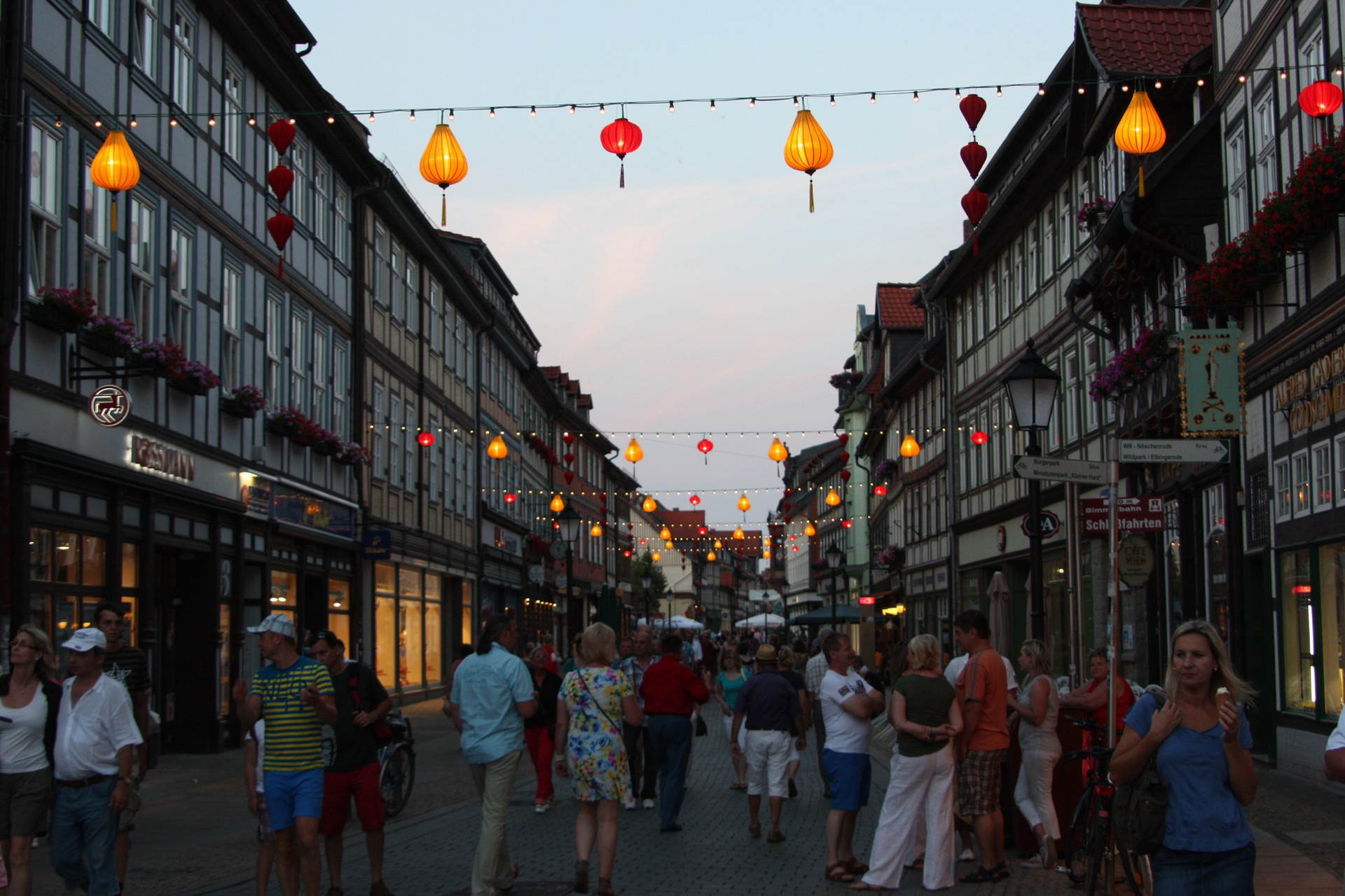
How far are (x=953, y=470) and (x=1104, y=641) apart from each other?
1219 cm

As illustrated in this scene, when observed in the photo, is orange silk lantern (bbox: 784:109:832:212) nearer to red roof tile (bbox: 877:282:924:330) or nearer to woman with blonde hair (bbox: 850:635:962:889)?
woman with blonde hair (bbox: 850:635:962:889)

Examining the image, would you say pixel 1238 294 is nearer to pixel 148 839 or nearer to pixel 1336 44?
pixel 1336 44

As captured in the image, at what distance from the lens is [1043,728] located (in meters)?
11.3

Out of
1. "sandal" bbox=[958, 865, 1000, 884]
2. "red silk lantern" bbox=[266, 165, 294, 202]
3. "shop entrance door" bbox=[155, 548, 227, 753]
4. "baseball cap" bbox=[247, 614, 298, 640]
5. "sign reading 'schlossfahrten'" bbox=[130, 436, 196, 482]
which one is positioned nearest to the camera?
"baseball cap" bbox=[247, 614, 298, 640]

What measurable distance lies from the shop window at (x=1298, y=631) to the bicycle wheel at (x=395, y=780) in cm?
963

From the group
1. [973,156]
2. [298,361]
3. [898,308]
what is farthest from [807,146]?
[898,308]

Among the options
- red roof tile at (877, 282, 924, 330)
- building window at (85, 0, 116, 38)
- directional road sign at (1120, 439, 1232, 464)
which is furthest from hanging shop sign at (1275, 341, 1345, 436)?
red roof tile at (877, 282, 924, 330)

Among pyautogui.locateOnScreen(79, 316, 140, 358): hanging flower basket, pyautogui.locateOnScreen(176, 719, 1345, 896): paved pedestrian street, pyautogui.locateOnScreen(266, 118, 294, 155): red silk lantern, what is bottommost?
pyautogui.locateOnScreen(176, 719, 1345, 896): paved pedestrian street

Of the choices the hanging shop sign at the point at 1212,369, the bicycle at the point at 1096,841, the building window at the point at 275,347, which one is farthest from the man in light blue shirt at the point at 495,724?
the building window at the point at 275,347

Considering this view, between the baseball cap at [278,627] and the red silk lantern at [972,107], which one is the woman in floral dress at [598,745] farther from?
the red silk lantern at [972,107]

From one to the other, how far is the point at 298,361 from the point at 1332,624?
55.7ft

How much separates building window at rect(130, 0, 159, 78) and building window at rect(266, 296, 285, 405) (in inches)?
209

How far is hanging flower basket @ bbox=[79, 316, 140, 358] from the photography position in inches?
670

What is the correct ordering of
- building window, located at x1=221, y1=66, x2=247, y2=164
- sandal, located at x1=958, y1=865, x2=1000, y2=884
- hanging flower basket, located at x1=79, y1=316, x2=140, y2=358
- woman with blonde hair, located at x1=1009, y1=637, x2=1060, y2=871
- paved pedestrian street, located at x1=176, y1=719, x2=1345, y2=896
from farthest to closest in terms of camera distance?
building window, located at x1=221, y1=66, x2=247, y2=164 → hanging flower basket, located at x1=79, y1=316, x2=140, y2=358 → woman with blonde hair, located at x1=1009, y1=637, x2=1060, y2=871 → sandal, located at x1=958, y1=865, x2=1000, y2=884 → paved pedestrian street, located at x1=176, y1=719, x2=1345, y2=896
